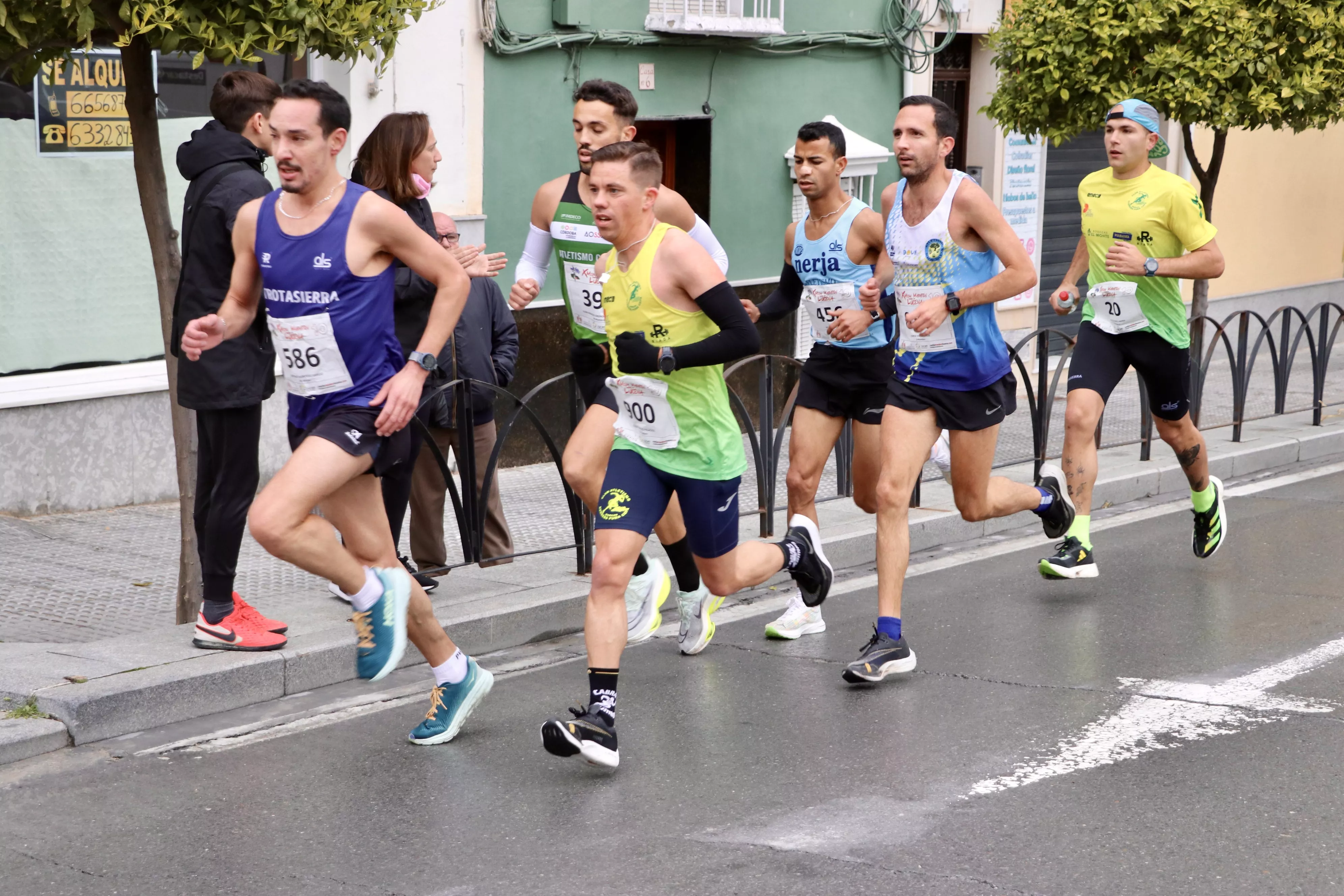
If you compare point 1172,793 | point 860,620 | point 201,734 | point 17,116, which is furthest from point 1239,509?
point 17,116

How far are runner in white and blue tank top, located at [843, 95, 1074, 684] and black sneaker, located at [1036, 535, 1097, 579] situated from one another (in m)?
1.36

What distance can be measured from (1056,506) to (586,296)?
2.50 meters

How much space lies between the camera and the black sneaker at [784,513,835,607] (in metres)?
6.25

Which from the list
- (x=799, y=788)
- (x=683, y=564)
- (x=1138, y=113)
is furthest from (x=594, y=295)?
(x=1138, y=113)

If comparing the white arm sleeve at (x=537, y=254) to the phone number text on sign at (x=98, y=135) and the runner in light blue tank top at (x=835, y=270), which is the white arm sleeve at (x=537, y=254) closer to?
the runner in light blue tank top at (x=835, y=270)

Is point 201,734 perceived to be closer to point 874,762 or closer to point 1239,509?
point 874,762

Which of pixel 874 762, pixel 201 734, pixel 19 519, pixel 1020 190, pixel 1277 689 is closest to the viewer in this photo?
pixel 874 762

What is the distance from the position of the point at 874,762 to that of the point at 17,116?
6.09 m

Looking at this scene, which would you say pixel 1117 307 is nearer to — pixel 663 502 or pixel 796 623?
pixel 796 623

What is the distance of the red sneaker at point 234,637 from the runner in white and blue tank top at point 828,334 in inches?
77.1

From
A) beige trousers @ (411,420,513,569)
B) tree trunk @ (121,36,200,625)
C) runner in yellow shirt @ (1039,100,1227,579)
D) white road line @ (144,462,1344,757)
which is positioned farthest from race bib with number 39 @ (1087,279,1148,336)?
tree trunk @ (121,36,200,625)

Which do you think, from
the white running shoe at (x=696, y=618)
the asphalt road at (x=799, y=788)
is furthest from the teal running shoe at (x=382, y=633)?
the white running shoe at (x=696, y=618)

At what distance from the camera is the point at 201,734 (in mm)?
5469

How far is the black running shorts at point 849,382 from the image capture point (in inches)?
262
